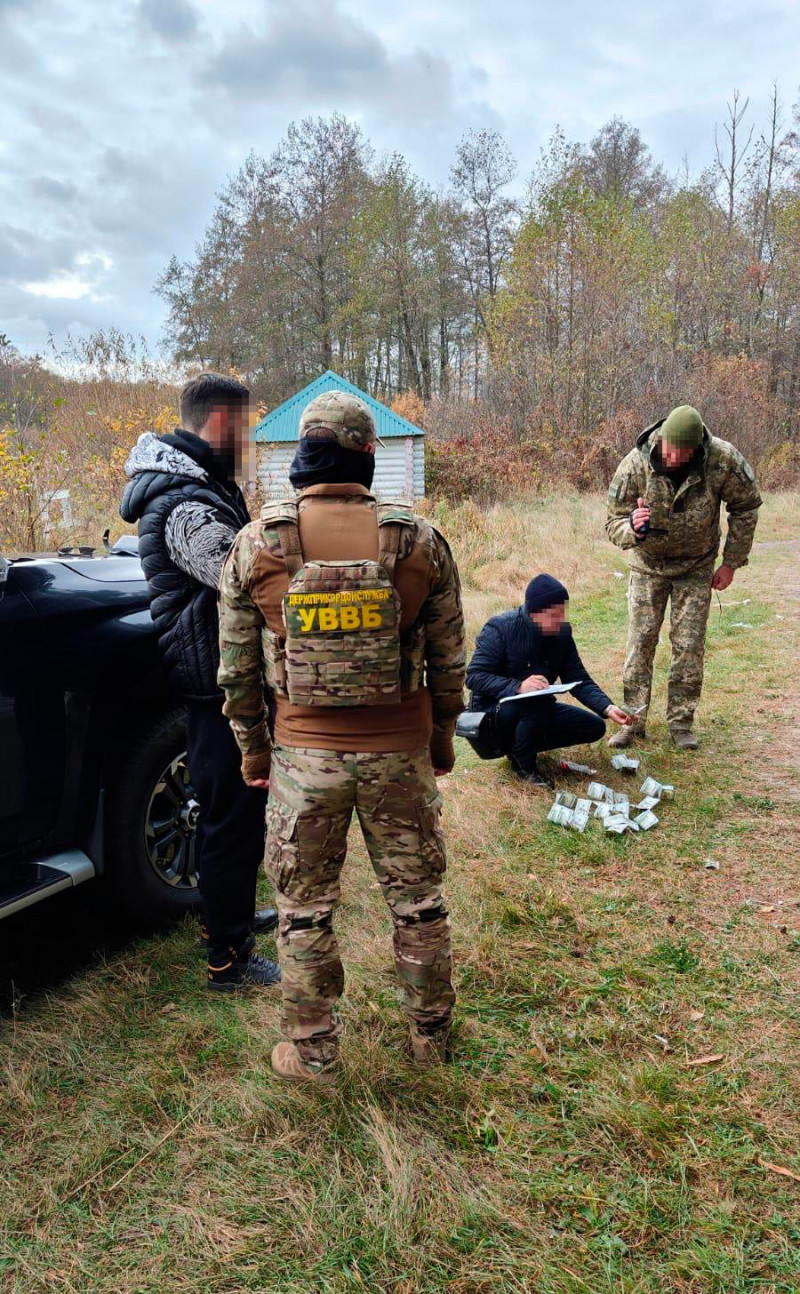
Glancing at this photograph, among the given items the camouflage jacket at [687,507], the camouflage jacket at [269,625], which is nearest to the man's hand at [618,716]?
the camouflage jacket at [687,507]

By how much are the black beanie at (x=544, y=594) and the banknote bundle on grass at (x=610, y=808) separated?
95cm

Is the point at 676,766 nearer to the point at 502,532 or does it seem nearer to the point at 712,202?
the point at 502,532

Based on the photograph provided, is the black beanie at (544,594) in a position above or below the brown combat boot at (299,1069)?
above

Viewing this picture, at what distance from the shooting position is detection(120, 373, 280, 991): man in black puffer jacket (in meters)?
2.22

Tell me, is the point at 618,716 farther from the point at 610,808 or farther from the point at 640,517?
the point at 640,517

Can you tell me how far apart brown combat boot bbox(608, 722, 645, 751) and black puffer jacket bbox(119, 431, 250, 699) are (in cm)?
298

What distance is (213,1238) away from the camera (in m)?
1.63

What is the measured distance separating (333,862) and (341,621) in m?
0.65

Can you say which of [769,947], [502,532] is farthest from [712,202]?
[769,947]

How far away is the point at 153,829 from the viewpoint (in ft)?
8.79

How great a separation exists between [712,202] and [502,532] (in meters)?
20.9

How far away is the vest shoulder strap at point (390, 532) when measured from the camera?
1765 mm

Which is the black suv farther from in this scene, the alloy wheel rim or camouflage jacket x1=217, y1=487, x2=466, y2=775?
camouflage jacket x1=217, y1=487, x2=466, y2=775

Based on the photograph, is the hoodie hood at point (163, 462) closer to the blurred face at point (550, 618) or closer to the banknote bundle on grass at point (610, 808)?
the blurred face at point (550, 618)
